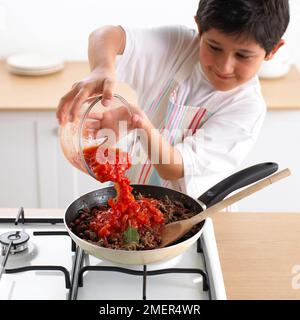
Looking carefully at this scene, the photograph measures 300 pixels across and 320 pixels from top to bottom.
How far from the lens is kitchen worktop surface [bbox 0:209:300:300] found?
0.99 m

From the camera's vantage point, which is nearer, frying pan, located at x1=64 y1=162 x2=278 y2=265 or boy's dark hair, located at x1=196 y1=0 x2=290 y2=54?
frying pan, located at x1=64 y1=162 x2=278 y2=265

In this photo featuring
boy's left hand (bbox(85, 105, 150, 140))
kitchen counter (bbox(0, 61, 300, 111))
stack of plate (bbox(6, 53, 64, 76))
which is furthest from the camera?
stack of plate (bbox(6, 53, 64, 76))

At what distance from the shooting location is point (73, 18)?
89.9 inches

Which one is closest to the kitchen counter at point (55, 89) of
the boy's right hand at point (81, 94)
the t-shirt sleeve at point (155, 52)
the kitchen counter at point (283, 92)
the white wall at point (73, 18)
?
the kitchen counter at point (283, 92)

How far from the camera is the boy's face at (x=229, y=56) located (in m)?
1.12

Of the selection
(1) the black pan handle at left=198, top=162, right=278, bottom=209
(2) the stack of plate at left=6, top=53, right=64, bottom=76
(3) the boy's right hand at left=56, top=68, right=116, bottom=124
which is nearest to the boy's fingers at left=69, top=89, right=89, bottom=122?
(3) the boy's right hand at left=56, top=68, right=116, bottom=124

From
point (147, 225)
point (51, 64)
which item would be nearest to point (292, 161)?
point (51, 64)

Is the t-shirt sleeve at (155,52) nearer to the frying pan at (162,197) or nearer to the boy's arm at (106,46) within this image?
the boy's arm at (106,46)

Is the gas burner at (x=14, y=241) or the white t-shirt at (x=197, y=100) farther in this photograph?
the white t-shirt at (x=197, y=100)

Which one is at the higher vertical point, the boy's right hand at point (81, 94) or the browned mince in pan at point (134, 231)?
the boy's right hand at point (81, 94)

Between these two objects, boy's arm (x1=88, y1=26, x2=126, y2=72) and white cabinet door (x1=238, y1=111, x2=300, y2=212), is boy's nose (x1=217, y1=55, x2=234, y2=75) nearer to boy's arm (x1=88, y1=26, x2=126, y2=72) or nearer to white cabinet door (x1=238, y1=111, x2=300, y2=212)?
boy's arm (x1=88, y1=26, x2=126, y2=72)

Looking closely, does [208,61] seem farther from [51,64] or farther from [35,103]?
[51,64]

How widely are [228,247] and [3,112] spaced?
1.09 metres

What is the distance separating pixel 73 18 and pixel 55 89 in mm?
387
